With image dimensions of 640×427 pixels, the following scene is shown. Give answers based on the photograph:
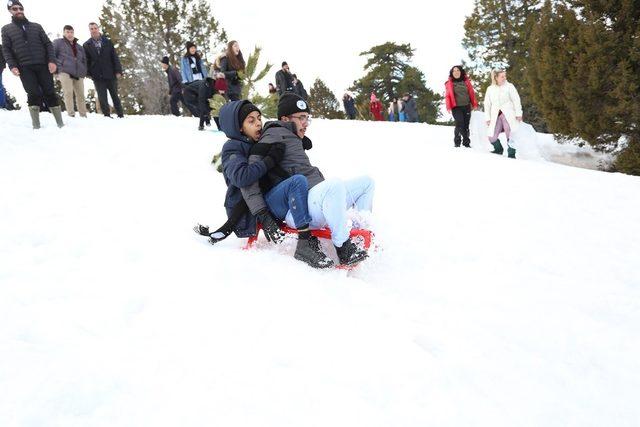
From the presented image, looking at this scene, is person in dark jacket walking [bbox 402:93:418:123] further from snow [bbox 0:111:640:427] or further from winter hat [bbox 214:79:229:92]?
snow [bbox 0:111:640:427]

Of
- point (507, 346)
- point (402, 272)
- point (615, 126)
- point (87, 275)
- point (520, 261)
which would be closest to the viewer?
point (507, 346)

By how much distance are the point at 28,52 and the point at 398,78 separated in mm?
31587

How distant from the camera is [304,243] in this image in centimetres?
306

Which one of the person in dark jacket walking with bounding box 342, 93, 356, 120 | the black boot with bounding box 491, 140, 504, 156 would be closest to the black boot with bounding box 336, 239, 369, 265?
the black boot with bounding box 491, 140, 504, 156

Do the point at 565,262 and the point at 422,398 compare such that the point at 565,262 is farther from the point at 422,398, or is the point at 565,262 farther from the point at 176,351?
the point at 176,351

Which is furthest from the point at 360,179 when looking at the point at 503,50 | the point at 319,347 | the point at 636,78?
the point at 503,50

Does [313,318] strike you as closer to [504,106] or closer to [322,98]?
[504,106]

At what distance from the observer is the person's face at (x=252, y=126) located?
10.8ft

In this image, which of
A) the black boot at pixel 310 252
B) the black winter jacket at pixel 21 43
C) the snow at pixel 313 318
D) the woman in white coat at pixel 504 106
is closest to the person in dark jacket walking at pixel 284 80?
the woman in white coat at pixel 504 106

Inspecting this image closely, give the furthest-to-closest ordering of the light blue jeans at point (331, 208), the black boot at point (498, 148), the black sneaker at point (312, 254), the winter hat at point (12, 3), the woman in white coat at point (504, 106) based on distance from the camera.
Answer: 1. the black boot at point (498, 148)
2. the woman in white coat at point (504, 106)
3. the winter hat at point (12, 3)
4. the black sneaker at point (312, 254)
5. the light blue jeans at point (331, 208)

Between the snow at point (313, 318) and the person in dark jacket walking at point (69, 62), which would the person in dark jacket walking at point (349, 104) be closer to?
the person in dark jacket walking at point (69, 62)

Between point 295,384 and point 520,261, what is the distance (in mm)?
2559

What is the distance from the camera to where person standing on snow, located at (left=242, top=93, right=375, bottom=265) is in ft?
9.46

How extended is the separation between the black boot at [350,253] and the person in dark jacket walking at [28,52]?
718cm
